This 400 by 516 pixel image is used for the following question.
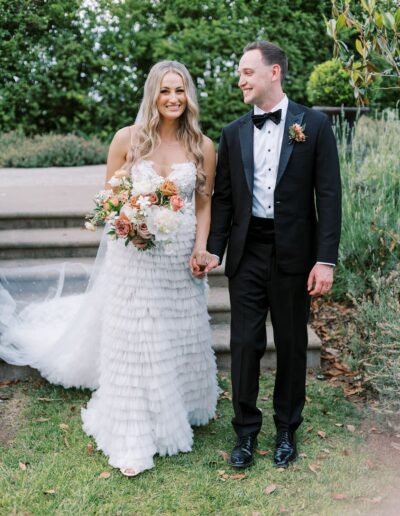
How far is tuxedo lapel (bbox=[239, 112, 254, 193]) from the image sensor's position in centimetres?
335

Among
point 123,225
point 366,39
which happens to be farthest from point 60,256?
point 366,39

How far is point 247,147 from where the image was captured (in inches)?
133

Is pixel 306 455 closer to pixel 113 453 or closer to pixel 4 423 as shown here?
pixel 113 453

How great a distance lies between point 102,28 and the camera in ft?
36.2

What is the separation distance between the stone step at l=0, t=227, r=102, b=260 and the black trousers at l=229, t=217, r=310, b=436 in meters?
2.58

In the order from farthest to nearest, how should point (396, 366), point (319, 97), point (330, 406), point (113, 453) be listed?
1. point (319, 97)
2. point (330, 406)
3. point (396, 366)
4. point (113, 453)

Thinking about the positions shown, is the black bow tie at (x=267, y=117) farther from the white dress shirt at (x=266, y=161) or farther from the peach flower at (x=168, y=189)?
the peach flower at (x=168, y=189)

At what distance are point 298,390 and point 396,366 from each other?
722mm

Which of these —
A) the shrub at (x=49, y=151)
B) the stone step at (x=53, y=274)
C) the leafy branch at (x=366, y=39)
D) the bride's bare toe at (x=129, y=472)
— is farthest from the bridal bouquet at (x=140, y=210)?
the shrub at (x=49, y=151)

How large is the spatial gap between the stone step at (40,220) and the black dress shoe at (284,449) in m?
3.26

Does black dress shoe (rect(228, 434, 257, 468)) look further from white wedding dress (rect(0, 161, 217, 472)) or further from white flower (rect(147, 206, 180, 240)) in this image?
white flower (rect(147, 206, 180, 240))

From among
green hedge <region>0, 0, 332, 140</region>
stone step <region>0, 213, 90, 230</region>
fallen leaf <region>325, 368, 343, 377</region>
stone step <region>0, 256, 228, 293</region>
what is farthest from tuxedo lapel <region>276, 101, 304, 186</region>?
green hedge <region>0, 0, 332, 140</region>

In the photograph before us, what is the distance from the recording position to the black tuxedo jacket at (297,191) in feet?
10.8

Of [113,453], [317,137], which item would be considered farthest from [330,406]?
[317,137]
